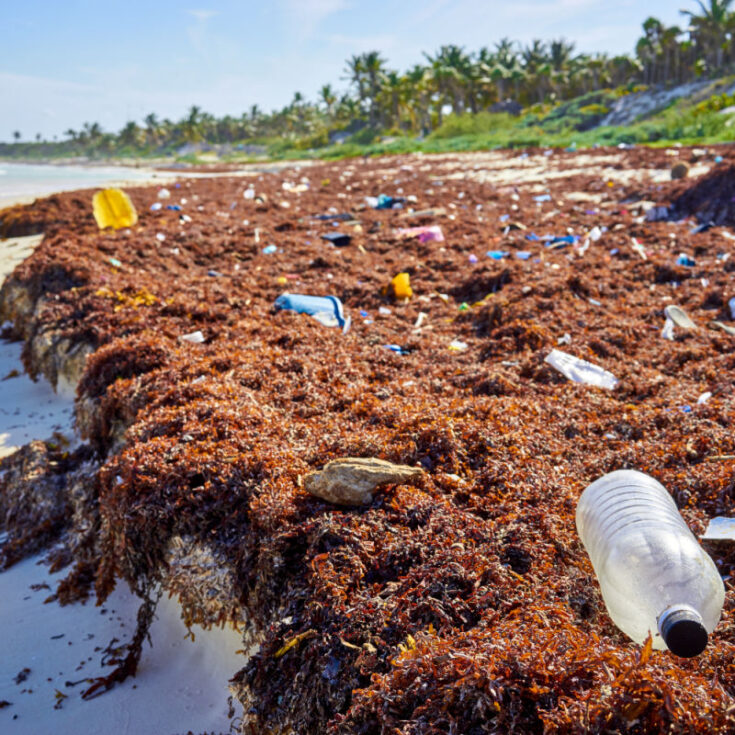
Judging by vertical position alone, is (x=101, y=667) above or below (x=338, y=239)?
below

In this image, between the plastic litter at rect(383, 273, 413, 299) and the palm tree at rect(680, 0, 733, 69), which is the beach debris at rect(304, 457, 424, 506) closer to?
the plastic litter at rect(383, 273, 413, 299)

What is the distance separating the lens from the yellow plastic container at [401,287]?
22.9 feet

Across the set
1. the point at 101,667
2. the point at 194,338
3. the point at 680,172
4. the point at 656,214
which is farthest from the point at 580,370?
the point at 680,172

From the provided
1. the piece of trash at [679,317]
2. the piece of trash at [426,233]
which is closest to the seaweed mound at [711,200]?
the piece of trash at [426,233]

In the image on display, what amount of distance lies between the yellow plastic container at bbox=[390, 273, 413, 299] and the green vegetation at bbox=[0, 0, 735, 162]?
21.2 metres

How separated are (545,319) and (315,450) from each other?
11.0ft

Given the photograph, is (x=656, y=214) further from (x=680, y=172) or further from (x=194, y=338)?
(x=194, y=338)

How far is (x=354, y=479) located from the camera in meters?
2.78

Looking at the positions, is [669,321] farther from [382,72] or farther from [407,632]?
[382,72]

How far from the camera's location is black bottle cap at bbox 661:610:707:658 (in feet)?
5.45

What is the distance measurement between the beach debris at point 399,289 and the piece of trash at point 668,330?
Answer: 3032 mm

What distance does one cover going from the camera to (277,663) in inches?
84.9

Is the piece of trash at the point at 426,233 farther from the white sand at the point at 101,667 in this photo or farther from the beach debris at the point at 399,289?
the white sand at the point at 101,667

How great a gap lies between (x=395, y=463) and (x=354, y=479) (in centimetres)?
37
